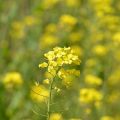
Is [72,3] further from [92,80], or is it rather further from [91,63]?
[92,80]

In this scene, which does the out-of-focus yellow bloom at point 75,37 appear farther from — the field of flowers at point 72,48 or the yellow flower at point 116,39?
the yellow flower at point 116,39

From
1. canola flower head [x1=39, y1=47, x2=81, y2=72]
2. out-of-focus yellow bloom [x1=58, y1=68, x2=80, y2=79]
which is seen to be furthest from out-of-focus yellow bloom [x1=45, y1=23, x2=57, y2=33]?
out-of-focus yellow bloom [x1=58, y1=68, x2=80, y2=79]

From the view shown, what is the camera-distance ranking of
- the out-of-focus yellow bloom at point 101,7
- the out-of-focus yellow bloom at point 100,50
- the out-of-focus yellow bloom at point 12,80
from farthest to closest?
the out-of-focus yellow bloom at point 101,7
the out-of-focus yellow bloom at point 100,50
the out-of-focus yellow bloom at point 12,80

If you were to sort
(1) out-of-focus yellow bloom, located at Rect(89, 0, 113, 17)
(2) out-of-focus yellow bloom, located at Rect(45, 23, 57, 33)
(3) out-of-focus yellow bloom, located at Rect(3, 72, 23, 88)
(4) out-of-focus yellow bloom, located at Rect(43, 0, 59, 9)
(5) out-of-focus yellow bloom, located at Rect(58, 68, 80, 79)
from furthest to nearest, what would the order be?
1. (4) out-of-focus yellow bloom, located at Rect(43, 0, 59, 9)
2. (2) out-of-focus yellow bloom, located at Rect(45, 23, 57, 33)
3. (1) out-of-focus yellow bloom, located at Rect(89, 0, 113, 17)
4. (3) out-of-focus yellow bloom, located at Rect(3, 72, 23, 88)
5. (5) out-of-focus yellow bloom, located at Rect(58, 68, 80, 79)

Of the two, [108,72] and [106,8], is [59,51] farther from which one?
[106,8]

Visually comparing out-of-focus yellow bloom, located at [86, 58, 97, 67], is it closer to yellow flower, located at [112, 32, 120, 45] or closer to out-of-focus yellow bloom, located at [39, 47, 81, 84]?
yellow flower, located at [112, 32, 120, 45]

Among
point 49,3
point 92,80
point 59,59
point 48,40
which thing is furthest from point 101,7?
point 59,59

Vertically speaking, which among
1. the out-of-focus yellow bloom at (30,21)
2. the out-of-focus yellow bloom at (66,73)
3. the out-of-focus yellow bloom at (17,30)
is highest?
the out-of-focus yellow bloom at (30,21)

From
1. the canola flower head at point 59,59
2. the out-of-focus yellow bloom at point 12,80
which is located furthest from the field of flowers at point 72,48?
the canola flower head at point 59,59
